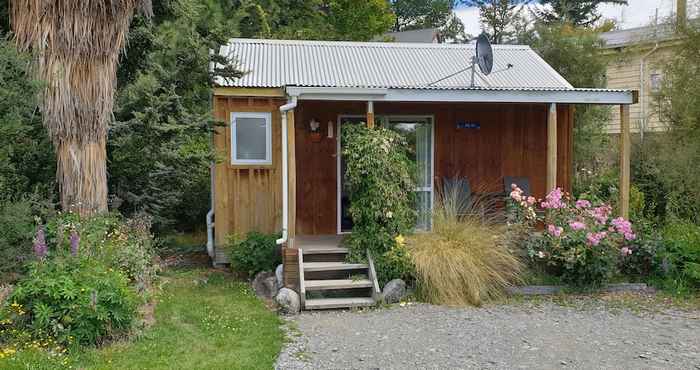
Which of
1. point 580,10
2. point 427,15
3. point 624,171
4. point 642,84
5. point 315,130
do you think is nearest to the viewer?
point 624,171

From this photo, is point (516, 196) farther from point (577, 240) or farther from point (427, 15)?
point (427, 15)

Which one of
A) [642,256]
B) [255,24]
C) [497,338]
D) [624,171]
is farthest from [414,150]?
[255,24]

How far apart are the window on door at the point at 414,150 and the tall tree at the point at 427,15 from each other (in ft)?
83.4

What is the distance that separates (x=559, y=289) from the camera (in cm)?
770

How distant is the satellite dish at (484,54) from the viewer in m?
9.85

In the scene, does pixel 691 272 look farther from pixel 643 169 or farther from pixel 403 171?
pixel 643 169

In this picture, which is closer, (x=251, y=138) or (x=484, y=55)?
(x=251, y=138)

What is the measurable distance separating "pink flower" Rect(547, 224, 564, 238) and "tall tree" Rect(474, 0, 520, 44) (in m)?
21.3

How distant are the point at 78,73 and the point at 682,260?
795 cm

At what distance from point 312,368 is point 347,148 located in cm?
351

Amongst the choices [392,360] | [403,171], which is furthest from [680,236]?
[392,360]

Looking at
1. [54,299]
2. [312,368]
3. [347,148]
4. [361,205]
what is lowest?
[312,368]

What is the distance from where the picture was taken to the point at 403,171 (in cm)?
789

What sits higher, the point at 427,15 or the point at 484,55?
the point at 427,15
